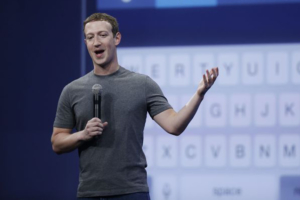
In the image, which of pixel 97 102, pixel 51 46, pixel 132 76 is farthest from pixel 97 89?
pixel 51 46

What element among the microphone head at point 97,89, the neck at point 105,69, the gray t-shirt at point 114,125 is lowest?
the gray t-shirt at point 114,125

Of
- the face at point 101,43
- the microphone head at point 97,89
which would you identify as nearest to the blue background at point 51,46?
the face at point 101,43

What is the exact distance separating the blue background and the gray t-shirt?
1.22 metres

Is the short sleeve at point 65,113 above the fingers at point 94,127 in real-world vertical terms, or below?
above

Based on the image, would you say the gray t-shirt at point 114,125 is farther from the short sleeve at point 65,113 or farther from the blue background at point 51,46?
the blue background at point 51,46

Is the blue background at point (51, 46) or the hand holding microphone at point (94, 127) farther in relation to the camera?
the blue background at point (51, 46)

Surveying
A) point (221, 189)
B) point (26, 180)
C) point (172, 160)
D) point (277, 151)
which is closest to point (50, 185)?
point (26, 180)

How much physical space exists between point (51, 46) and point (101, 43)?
133 cm

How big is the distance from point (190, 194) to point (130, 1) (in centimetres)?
112

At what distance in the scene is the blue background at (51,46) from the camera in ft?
9.70

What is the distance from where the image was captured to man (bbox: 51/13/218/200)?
170 centimetres

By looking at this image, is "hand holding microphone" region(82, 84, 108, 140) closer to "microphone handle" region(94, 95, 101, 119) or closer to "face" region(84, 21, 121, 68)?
"microphone handle" region(94, 95, 101, 119)

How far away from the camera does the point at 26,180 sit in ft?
10.1

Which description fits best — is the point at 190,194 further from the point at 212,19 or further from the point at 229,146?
the point at 212,19
